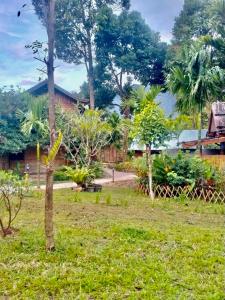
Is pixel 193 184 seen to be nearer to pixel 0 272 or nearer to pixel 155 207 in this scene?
pixel 155 207

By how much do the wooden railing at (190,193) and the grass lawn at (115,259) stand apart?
3027mm

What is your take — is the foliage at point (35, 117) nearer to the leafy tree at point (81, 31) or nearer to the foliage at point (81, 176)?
the foliage at point (81, 176)

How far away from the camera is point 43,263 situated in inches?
155

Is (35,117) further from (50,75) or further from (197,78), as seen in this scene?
(50,75)

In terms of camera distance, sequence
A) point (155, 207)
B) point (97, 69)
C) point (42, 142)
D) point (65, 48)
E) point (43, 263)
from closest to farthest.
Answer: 1. point (43, 263)
2. point (155, 207)
3. point (42, 142)
4. point (65, 48)
5. point (97, 69)

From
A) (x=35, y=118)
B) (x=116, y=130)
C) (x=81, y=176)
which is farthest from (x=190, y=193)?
(x=116, y=130)

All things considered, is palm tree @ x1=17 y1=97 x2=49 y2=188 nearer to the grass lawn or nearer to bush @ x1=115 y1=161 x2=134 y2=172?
bush @ x1=115 y1=161 x2=134 y2=172

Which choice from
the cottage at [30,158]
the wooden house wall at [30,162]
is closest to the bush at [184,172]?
the cottage at [30,158]

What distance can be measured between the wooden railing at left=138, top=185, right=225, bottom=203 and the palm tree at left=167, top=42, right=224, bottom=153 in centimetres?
464

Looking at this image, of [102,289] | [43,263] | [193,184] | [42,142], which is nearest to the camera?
[102,289]

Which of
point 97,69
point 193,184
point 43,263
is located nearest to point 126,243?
point 43,263

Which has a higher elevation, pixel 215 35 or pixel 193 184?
pixel 215 35

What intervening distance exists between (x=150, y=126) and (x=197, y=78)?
5.47 meters

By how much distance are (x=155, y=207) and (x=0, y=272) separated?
5.53 m
